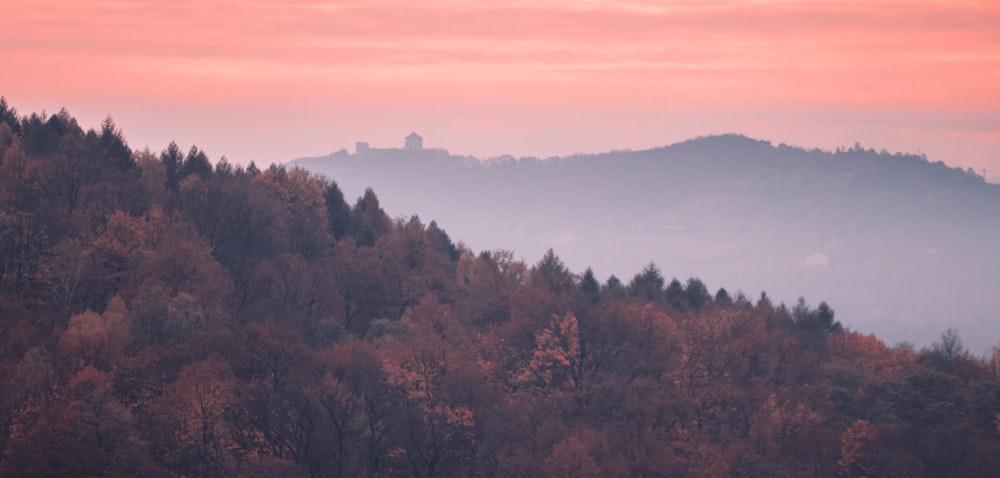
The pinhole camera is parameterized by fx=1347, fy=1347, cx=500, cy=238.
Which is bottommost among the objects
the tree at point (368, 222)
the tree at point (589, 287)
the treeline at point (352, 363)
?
the treeline at point (352, 363)

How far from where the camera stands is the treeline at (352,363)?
63.2 meters

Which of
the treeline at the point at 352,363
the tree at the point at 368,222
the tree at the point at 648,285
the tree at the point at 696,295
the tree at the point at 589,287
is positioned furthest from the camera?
the tree at the point at 696,295

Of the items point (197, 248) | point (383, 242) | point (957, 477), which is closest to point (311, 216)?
point (383, 242)

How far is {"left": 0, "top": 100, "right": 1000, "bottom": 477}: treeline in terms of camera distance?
63.2 m

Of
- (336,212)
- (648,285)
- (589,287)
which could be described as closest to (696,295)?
(648,285)

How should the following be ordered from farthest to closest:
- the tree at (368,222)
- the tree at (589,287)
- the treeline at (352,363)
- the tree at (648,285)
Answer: the tree at (648,285) < the tree at (368,222) < the tree at (589,287) < the treeline at (352,363)

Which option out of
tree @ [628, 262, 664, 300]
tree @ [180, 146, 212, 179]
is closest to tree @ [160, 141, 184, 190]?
tree @ [180, 146, 212, 179]

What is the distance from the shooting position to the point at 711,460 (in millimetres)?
73562

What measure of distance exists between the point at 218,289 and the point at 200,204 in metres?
15.9

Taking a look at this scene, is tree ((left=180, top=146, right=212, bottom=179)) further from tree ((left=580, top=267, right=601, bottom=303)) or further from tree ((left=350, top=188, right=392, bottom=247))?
tree ((left=580, top=267, right=601, bottom=303))

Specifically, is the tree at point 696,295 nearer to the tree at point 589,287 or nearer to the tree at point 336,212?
the tree at point 589,287

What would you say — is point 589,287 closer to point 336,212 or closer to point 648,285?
point 648,285

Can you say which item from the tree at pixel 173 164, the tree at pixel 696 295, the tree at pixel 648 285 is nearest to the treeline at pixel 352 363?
the tree at pixel 173 164

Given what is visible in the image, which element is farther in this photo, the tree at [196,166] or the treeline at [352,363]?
the tree at [196,166]
